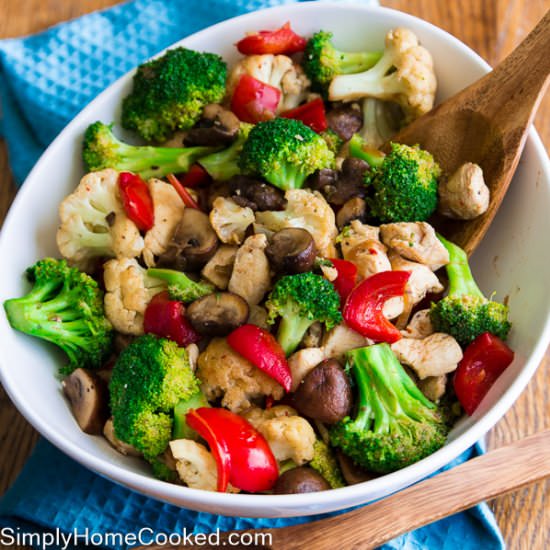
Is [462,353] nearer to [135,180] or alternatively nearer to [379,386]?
[379,386]

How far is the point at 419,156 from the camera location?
2.75 m

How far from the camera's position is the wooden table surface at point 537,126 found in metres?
2.78

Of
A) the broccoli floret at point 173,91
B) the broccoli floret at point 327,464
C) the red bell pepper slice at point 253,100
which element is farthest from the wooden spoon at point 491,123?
the broccoli floret at point 327,464

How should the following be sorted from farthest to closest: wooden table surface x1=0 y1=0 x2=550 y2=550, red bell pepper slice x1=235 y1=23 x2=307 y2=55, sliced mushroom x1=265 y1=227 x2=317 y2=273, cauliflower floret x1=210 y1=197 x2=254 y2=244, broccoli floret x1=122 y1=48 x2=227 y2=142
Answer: red bell pepper slice x1=235 y1=23 x2=307 y2=55 < broccoli floret x1=122 y1=48 x2=227 y2=142 < wooden table surface x1=0 y1=0 x2=550 y2=550 < cauliflower floret x1=210 y1=197 x2=254 y2=244 < sliced mushroom x1=265 y1=227 x2=317 y2=273

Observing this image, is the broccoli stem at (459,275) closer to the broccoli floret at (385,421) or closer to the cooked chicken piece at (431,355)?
the cooked chicken piece at (431,355)

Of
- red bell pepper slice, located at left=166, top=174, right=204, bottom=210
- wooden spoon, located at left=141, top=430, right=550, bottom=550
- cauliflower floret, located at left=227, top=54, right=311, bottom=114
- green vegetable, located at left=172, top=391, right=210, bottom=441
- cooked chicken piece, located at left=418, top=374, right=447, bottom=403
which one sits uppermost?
cauliflower floret, located at left=227, top=54, right=311, bottom=114

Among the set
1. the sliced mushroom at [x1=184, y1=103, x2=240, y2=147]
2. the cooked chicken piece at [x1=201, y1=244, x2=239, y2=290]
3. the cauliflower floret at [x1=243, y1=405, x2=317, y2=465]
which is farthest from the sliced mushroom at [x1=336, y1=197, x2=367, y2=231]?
the cauliflower floret at [x1=243, y1=405, x2=317, y2=465]

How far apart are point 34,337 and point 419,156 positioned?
4.93ft

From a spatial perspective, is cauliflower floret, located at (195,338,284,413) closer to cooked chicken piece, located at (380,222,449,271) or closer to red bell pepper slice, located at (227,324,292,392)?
red bell pepper slice, located at (227,324,292,392)

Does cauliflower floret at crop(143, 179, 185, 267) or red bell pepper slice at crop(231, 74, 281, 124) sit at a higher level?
red bell pepper slice at crop(231, 74, 281, 124)

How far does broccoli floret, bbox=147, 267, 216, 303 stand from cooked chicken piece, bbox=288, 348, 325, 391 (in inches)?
15.4

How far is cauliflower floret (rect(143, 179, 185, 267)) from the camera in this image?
2.71m

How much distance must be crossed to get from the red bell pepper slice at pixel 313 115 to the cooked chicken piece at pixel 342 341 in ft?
2.83

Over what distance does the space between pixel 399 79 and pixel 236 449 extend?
1.54 meters
